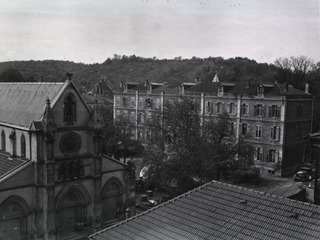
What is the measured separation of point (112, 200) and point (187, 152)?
877cm

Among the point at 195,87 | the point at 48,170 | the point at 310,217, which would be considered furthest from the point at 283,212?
the point at 195,87

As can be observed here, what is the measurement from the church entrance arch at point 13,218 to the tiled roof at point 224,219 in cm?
1357

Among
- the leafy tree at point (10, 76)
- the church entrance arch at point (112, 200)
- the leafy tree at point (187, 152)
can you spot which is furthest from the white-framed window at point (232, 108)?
the leafy tree at point (10, 76)

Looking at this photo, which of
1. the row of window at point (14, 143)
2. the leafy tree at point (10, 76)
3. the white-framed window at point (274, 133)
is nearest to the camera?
the row of window at point (14, 143)

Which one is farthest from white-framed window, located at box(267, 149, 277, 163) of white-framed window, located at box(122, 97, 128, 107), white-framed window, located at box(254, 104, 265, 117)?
white-framed window, located at box(122, 97, 128, 107)

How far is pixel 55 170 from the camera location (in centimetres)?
3177

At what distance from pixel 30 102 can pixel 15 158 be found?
511 centimetres

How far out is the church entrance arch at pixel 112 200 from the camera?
36.2 metres

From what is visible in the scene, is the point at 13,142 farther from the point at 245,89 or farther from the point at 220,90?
the point at 245,89

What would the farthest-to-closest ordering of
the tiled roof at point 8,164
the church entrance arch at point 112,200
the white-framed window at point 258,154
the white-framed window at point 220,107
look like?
the white-framed window at point 220,107
the white-framed window at point 258,154
the church entrance arch at point 112,200
the tiled roof at point 8,164

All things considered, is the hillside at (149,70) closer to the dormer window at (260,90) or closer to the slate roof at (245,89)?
the slate roof at (245,89)


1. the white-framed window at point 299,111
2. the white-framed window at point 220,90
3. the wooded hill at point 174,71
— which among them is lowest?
the white-framed window at point 299,111

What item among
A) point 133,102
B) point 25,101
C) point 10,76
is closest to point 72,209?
point 25,101

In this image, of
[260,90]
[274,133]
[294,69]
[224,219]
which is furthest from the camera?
[294,69]
